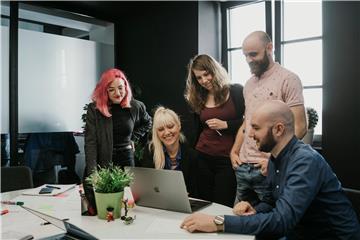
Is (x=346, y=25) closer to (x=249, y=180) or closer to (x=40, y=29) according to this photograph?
(x=249, y=180)

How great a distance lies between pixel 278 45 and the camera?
4066 mm

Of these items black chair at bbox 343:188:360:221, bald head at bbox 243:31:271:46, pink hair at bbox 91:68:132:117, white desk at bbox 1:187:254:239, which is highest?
bald head at bbox 243:31:271:46

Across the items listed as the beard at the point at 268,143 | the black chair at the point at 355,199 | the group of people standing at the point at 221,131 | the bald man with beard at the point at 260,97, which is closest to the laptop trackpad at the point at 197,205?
the group of people standing at the point at 221,131

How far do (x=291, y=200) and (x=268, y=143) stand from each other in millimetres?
279

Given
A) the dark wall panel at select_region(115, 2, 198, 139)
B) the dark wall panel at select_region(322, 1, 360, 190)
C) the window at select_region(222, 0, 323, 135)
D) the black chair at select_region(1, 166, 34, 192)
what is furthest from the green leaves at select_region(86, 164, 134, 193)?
the window at select_region(222, 0, 323, 135)

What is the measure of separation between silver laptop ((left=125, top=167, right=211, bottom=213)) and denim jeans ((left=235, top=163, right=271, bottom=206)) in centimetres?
35

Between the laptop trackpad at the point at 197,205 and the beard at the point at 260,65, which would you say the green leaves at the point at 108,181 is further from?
the beard at the point at 260,65

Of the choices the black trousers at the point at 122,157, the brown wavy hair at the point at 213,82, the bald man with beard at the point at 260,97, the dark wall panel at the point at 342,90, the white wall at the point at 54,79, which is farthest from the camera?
the white wall at the point at 54,79

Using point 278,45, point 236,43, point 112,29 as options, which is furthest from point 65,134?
point 278,45

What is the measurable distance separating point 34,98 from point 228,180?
2.85 m

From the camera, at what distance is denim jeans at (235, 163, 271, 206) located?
6.57 ft

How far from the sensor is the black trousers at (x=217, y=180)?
2.08 meters

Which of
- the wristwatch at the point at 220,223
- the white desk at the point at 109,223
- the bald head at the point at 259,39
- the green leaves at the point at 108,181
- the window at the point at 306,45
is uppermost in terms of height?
the window at the point at 306,45

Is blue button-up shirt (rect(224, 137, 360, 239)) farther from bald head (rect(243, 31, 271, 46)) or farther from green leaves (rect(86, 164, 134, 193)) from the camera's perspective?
bald head (rect(243, 31, 271, 46))
